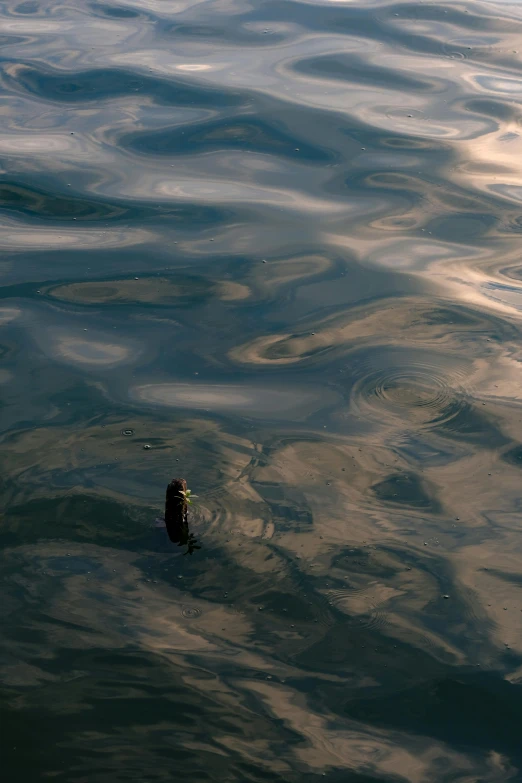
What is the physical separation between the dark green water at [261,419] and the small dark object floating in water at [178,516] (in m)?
0.08

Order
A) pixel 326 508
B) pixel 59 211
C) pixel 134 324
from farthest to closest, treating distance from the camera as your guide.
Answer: pixel 59 211 → pixel 134 324 → pixel 326 508

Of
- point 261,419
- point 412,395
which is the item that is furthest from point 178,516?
point 412,395

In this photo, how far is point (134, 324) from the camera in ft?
Result: 18.8

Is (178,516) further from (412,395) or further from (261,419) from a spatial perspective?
(412,395)

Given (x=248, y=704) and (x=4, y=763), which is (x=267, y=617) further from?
(x=4, y=763)

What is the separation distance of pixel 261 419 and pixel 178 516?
1054 mm

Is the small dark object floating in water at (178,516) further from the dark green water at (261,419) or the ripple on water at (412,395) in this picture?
the ripple on water at (412,395)

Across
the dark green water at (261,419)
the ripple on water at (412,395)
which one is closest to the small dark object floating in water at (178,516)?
the dark green water at (261,419)

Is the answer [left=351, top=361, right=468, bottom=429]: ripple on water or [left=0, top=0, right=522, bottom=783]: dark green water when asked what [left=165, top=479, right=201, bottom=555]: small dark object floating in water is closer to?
[left=0, top=0, right=522, bottom=783]: dark green water

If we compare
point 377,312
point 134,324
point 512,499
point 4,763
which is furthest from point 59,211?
point 4,763

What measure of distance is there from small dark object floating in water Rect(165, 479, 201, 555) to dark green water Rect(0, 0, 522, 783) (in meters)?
0.08

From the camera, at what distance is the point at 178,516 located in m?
4.06

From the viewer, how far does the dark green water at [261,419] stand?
138 inches

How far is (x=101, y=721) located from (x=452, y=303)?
3.59 meters
